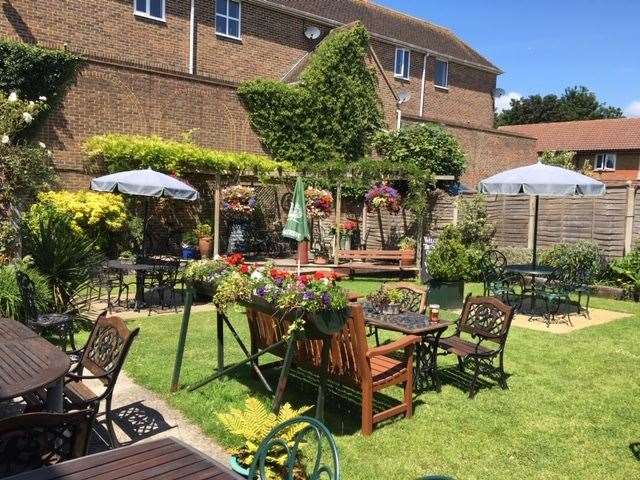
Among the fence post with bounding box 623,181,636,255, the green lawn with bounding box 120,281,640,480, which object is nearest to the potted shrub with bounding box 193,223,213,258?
the green lawn with bounding box 120,281,640,480

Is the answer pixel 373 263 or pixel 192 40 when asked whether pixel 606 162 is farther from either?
pixel 192 40

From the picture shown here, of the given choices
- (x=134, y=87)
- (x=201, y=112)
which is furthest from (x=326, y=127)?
(x=134, y=87)

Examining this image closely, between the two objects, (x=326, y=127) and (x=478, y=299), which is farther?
(x=326, y=127)

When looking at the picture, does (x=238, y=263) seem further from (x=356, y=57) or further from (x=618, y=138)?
(x=618, y=138)

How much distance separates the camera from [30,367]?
3559 millimetres

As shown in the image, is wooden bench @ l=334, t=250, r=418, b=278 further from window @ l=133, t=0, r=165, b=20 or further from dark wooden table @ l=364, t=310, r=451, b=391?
window @ l=133, t=0, r=165, b=20

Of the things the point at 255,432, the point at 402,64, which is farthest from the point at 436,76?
the point at 255,432

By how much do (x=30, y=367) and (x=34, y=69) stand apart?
464 inches

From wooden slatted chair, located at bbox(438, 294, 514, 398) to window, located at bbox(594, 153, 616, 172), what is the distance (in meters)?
33.1

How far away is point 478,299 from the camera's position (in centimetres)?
641

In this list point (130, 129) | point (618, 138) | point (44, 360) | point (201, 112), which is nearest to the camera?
point (44, 360)

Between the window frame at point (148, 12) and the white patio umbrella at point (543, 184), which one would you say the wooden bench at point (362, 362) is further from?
the window frame at point (148, 12)

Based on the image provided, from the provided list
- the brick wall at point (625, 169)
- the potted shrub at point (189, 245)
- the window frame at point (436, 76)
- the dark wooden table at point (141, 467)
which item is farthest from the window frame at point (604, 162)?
the dark wooden table at point (141, 467)

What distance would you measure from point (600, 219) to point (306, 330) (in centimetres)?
1166
